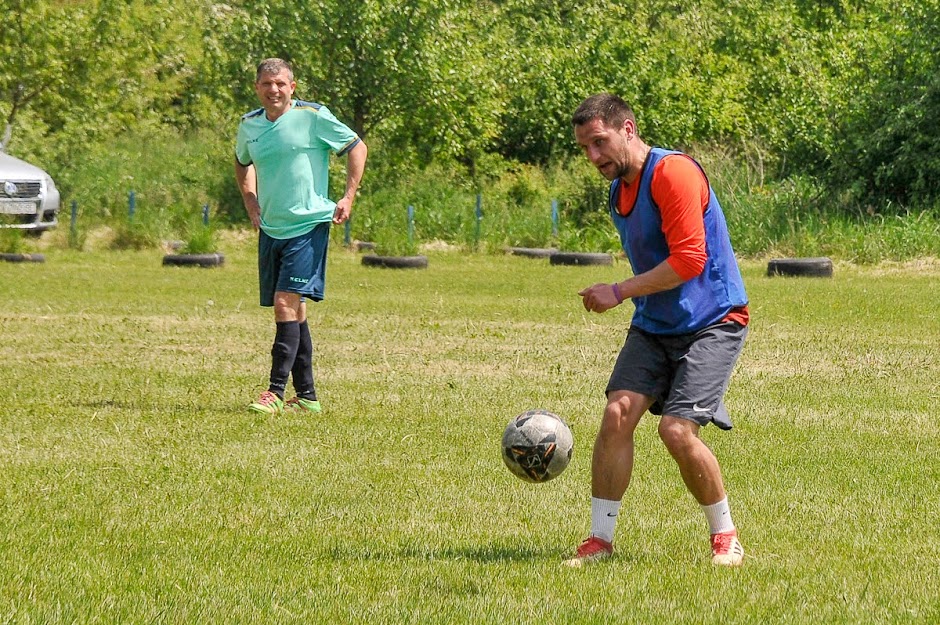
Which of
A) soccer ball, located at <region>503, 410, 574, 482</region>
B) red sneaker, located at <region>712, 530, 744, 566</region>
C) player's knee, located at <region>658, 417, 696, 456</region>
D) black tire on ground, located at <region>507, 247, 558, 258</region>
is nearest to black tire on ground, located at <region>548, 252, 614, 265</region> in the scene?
black tire on ground, located at <region>507, 247, 558, 258</region>

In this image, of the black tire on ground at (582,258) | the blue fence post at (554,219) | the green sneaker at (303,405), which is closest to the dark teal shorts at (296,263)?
the green sneaker at (303,405)

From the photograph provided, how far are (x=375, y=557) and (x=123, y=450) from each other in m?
2.62

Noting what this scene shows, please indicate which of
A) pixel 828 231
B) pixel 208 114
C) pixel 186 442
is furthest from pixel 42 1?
pixel 186 442

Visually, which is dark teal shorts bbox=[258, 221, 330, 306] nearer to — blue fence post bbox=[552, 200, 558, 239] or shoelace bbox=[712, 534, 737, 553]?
shoelace bbox=[712, 534, 737, 553]

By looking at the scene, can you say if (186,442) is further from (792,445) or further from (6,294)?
(6,294)

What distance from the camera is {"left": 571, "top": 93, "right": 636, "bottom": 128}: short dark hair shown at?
514 centimetres

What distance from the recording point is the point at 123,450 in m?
7.61

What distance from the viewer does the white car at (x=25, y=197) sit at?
24.0 meters

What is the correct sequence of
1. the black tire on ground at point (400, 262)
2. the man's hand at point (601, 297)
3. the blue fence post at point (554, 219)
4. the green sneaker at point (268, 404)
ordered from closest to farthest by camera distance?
1. the man's hand at point (601, 297)
2. the green sneaker at point (268, 404)
3. the black tire on ground at point (400, 262)
4. the blue fence post at point (554, 219)

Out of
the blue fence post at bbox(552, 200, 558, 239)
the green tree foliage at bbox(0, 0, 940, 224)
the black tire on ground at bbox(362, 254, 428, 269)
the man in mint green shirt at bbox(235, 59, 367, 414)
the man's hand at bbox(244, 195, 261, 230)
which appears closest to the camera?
the man in mint green shirt at bbox(235, 59, 367, 414)

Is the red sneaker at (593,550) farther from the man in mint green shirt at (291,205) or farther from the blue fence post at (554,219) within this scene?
the blue fence post at (554,219)

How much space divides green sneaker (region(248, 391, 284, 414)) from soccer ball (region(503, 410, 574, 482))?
331cm

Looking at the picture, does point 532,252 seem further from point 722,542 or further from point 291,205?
point 722,542

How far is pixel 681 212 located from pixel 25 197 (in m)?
20.9
